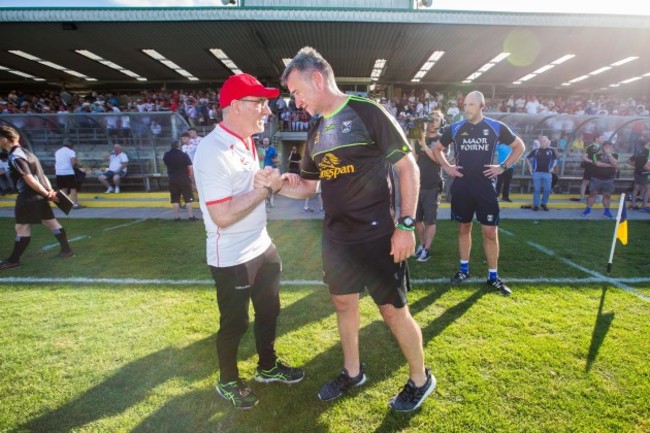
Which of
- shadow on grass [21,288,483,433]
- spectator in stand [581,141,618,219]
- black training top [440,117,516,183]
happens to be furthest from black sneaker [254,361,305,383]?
spectator in stand [581,141,618,219]

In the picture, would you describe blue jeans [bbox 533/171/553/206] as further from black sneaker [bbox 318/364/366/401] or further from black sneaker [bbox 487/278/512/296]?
black sneaker [bbox 318/364/366/401]

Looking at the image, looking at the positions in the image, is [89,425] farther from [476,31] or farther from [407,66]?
[407,66]

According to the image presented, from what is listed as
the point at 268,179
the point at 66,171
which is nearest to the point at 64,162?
the point at 66,171

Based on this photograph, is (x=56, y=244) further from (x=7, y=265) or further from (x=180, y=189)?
(x=180, y=189)

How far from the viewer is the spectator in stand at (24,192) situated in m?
5.50

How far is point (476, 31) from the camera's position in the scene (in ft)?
54.7

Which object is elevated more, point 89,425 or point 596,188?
point 596,188

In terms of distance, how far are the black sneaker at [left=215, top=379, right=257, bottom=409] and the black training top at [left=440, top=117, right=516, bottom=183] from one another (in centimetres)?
380

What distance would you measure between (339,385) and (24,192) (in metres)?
6.17

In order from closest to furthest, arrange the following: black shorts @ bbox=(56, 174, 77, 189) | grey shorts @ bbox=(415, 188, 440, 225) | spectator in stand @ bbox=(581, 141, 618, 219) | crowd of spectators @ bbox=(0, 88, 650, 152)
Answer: grey shorts @ bbox=(415, 188, 440, 225) < spectator in stand @ bbox=(581, 141, 618, 219) < black shorts @ bbox=(56, 174, 77, 189) < crowd of spectators @ bbox=(0, 88, 650, 152)

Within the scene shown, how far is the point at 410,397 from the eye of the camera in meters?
2.66

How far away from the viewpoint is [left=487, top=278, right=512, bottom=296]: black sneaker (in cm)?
466

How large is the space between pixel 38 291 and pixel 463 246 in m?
6.12

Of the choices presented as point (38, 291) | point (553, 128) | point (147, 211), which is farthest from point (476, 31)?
point (38, 291)
